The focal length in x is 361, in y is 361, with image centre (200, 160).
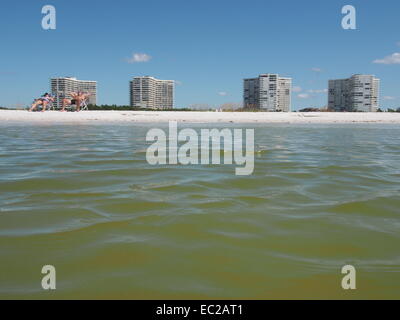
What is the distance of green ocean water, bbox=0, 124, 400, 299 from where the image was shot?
A: 1876mm

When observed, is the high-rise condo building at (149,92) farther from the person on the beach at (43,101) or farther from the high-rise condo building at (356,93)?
the person on the beach at (43,101)

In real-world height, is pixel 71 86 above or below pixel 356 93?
above

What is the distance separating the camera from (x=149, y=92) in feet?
229

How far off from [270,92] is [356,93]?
1924 cm

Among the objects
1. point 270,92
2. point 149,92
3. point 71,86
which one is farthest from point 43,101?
point 270,92

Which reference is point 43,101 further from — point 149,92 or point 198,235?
point 149,92

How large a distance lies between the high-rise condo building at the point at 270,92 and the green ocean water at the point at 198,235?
77038mm

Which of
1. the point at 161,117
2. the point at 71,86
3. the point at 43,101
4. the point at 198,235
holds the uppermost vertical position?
the point at 71,86

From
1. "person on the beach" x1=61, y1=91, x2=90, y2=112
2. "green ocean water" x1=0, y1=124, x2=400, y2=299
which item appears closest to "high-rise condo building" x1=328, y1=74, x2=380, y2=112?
"person on the beach" x1=61, y1=91, x2=90, y2=112

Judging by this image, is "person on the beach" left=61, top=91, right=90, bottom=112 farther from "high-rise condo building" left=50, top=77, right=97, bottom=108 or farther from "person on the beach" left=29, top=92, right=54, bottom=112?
"high-rise condo building" left=50, top=77, right=97, bottom=108

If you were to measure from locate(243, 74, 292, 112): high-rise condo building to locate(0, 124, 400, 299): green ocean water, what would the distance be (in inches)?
3033

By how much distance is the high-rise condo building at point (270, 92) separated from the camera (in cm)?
8181

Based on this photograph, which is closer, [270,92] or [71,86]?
[71,86]
